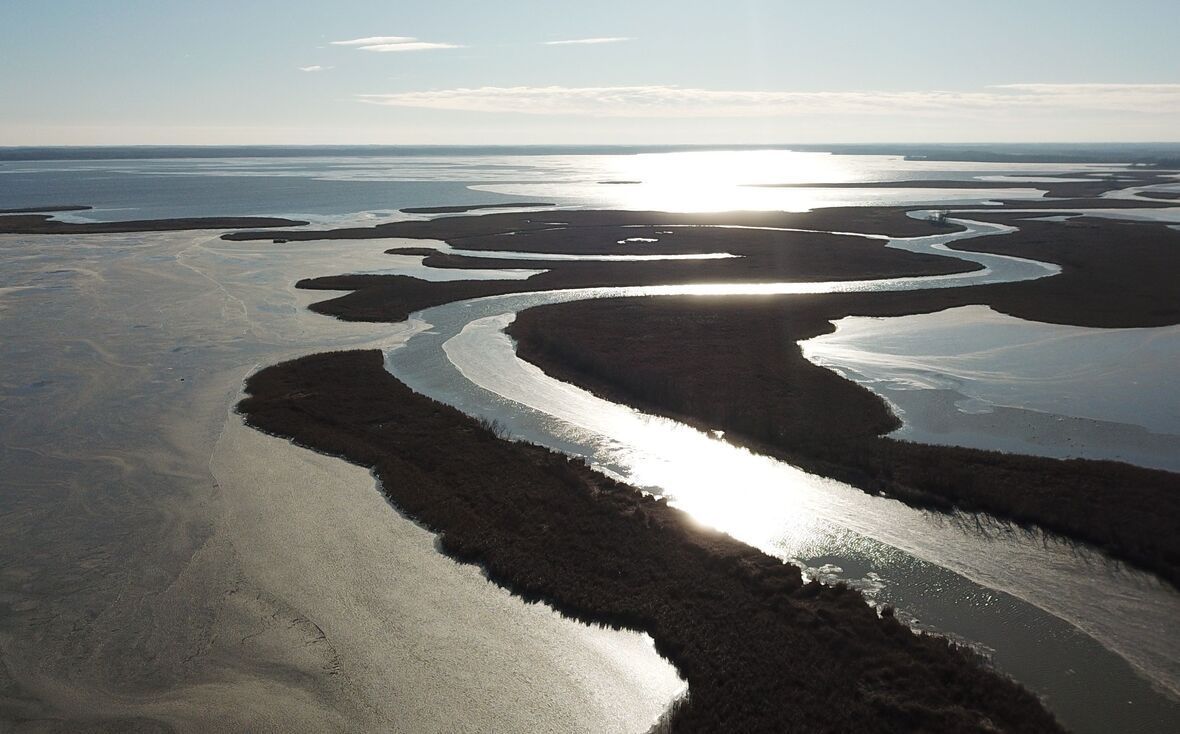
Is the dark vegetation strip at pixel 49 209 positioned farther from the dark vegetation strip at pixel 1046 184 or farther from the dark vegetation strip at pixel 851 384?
the dark vegetation strip at pixel 1046 184


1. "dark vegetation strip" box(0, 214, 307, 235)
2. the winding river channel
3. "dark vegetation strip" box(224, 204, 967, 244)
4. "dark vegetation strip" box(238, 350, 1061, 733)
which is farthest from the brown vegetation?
"dark vegetation strip" box(0, 214, 307, 235)

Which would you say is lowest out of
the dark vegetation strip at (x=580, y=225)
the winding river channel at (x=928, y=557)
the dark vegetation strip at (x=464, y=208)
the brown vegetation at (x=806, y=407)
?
the winding river channel at (x=928, y=557)

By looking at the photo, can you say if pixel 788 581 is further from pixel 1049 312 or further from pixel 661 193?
pixel 661 193

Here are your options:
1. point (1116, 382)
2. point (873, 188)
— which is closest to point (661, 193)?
point (873, 188)

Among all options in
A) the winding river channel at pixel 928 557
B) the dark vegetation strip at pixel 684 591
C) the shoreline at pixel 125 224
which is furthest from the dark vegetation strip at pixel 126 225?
the dark vegetation strip at pixel 684 591

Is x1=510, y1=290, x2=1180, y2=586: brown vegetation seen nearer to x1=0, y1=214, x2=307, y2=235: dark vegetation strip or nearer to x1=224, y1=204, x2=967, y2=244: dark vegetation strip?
x1=224, y1=204, x2=967, y2=244: dark vegetation strip

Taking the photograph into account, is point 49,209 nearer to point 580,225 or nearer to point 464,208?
point 464,208
